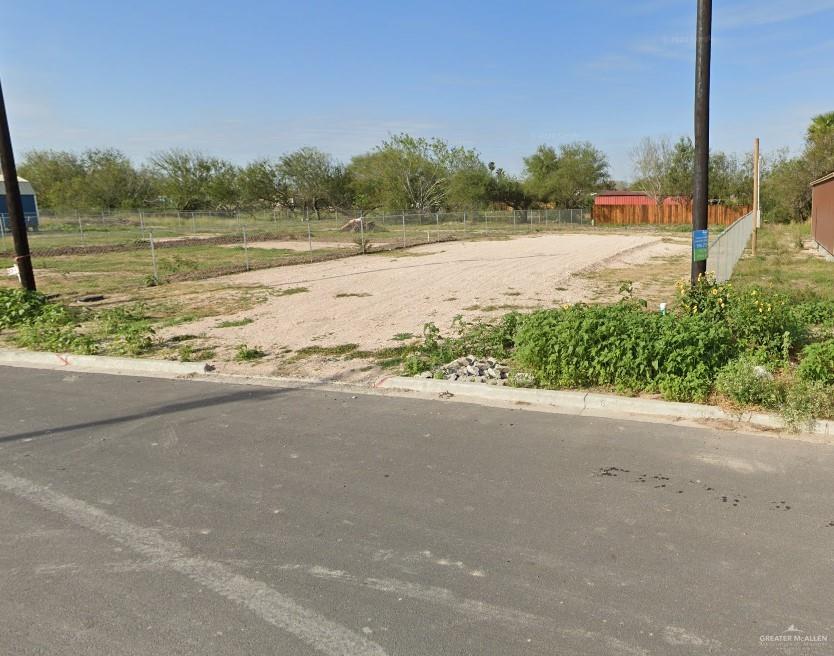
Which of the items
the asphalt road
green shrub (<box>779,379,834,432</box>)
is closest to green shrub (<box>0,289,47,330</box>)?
the asphalt road

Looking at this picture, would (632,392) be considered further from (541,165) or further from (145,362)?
(541,165)

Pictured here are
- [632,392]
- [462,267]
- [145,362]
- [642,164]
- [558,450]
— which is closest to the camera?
[558,450]

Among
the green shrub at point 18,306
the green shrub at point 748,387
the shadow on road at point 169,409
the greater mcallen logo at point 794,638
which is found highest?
the green shrub at point 18,306

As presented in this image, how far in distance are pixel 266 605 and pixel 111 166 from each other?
77.1 metres

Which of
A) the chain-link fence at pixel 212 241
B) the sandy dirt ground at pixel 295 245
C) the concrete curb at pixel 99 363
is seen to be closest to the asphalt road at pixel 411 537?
the concrete curb at pixel 99 363

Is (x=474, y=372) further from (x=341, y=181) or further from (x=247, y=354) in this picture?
(x=341, y=181)

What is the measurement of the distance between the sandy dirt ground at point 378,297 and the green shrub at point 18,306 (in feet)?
10.4

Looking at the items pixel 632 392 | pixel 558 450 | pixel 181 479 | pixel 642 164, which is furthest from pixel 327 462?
pixel 642 164

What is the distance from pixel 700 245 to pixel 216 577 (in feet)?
24.8

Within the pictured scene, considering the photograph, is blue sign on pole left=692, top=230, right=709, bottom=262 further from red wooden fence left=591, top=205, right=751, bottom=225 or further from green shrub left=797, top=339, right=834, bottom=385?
red wooden fence left=591, top=205, right=751, bottom=225

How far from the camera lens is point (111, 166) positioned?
7088cm

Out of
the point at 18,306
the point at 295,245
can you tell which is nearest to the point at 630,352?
the point at 18,306

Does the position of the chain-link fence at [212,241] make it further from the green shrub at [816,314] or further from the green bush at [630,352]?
the green shrub at [816,314]

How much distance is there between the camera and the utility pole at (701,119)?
823 cm
